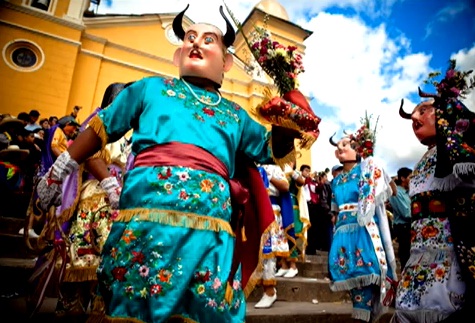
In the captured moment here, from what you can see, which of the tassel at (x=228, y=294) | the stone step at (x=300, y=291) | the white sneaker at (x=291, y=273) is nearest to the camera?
the tassel at (x=228, y=294)

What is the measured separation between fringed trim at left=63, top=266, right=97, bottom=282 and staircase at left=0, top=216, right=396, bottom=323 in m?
0.35

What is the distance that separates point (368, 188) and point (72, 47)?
13.3 meters

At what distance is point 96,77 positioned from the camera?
13.4 m

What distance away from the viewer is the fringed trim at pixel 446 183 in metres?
2.14

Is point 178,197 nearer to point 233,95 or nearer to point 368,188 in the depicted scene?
point 368,188

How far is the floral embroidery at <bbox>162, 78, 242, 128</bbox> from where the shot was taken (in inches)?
66.2

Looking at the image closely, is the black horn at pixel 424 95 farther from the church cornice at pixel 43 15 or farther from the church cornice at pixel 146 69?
the church cornice at pixel 43 15

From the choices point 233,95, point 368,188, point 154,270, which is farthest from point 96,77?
point 154,270

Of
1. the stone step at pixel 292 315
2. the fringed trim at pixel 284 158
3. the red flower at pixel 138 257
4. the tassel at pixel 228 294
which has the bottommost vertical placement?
the stone step at pixel 292 315

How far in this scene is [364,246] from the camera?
3.32 meters

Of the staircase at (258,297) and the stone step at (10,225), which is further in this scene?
the stone step at (10,225)

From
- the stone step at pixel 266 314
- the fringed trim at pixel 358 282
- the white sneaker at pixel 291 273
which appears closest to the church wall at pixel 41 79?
the stone step at pixel 266 314

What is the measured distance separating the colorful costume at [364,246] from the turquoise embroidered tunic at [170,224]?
86.0 inches

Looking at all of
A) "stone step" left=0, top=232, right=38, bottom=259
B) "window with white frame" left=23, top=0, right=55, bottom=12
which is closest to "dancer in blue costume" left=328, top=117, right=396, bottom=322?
"stone step" left=0, top=232, right=38, bottom=259
